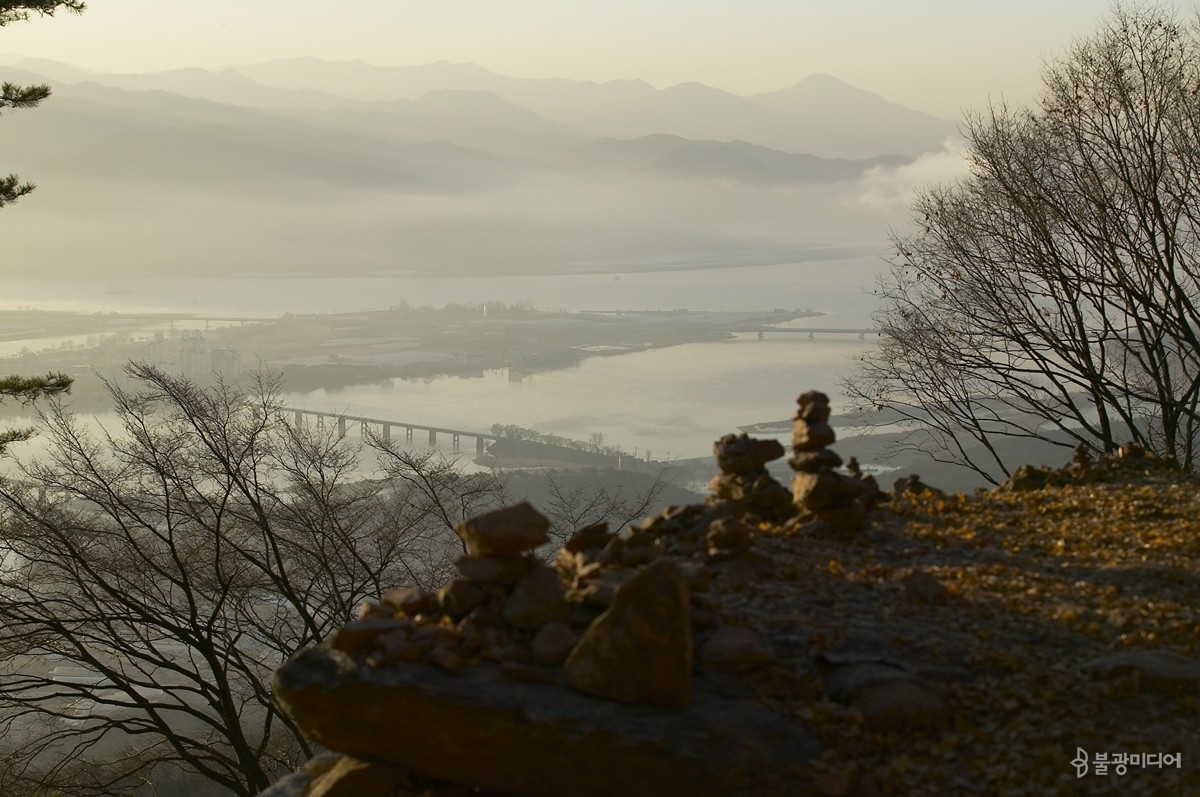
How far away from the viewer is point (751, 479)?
9.34 metres

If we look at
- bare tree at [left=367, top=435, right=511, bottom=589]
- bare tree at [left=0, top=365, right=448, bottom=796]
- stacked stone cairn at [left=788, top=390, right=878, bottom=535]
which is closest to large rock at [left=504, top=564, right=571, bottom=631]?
stacked stone cairn at [left=788, top=390, right=878, bottom=535]

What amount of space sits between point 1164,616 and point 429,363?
4400 centimetres

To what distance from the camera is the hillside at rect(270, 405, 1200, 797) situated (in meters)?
5.64

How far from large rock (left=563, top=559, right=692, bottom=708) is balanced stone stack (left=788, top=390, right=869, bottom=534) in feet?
9.99

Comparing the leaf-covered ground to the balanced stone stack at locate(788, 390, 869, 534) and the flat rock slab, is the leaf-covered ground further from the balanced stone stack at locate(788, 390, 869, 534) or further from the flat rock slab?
the flat rock slab

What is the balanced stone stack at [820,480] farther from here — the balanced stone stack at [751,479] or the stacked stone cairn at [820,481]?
the balanced stone stack at [751,479]

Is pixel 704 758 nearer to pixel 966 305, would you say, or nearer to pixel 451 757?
pixel 451 757

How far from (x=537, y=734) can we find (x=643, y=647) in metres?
0.79

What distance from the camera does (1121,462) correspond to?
1093 centimetres

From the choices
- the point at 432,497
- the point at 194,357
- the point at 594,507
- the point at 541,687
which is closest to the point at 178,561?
the point at 432,497

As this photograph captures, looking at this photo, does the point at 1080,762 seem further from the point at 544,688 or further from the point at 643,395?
the point at 643,395

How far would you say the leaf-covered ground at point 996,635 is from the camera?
562cm

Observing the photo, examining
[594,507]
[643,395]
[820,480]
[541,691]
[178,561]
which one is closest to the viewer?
[541,691]

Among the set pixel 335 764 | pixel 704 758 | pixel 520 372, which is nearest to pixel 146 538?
pixel 335 764
